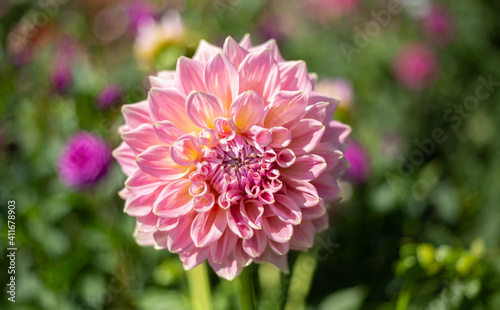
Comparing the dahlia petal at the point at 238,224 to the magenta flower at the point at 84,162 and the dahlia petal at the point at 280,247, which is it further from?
the magenta flower at the point at 84,162

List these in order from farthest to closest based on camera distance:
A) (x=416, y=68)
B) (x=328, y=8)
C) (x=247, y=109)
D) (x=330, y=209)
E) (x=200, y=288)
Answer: (x=328, y=8) < (x=416, y=68) < (x=330, y=209) < (x=200, y=288) < (x=247, y=109)

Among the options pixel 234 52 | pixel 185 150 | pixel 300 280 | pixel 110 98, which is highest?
pixel 234 52

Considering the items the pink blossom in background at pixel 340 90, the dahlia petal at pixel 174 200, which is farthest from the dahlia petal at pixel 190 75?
the pink blossom in background at pixel 340 90

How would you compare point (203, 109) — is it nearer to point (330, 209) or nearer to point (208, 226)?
point (208, 226)

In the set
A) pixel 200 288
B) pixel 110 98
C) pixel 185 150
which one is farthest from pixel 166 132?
pixel 110 98

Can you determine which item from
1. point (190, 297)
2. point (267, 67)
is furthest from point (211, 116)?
point (190, 297)

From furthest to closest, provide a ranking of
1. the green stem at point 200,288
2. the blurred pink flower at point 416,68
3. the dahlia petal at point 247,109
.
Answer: the blurred pink flower at point 416,68
the green stem at point 200,288
the dahlia petal at point 247,109
